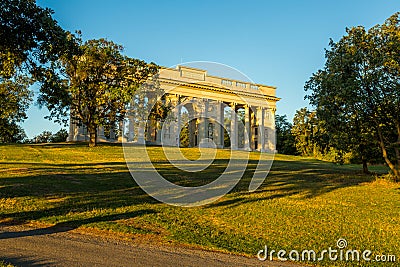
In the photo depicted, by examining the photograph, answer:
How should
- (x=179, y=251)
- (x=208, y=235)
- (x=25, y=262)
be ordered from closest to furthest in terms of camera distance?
1. (x=25, y=262)
2. (x=179, y=251)
3. (x=208, y=235)

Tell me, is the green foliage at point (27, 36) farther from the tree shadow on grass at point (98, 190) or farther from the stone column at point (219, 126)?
the stone column at point (219, 126)

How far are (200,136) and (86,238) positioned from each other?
184 feet

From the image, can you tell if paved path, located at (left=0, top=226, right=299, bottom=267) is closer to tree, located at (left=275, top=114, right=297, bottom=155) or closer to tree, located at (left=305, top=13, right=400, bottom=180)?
tree, located at (left=305, top=13, right=400, bottom=180)

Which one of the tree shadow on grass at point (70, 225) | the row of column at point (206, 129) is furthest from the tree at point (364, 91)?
the row of column at point (206, 129)

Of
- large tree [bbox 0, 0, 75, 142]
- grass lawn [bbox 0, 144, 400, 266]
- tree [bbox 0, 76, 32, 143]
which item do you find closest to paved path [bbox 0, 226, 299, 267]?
grass lawn [bbox 0, 144, 400, 266]

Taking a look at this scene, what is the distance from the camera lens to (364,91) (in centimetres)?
2278

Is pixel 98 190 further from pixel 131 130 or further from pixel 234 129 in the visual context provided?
pixel 234 129

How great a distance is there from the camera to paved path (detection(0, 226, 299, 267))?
694cm

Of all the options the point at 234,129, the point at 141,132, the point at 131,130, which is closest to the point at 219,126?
the point at 234,129

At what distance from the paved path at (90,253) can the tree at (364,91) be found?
57.7 feet

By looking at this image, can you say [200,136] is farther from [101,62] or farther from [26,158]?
[26,158]

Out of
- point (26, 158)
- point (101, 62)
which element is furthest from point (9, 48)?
point (101, 62)

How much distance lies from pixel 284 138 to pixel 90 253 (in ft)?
279

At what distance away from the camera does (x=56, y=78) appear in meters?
14.5
